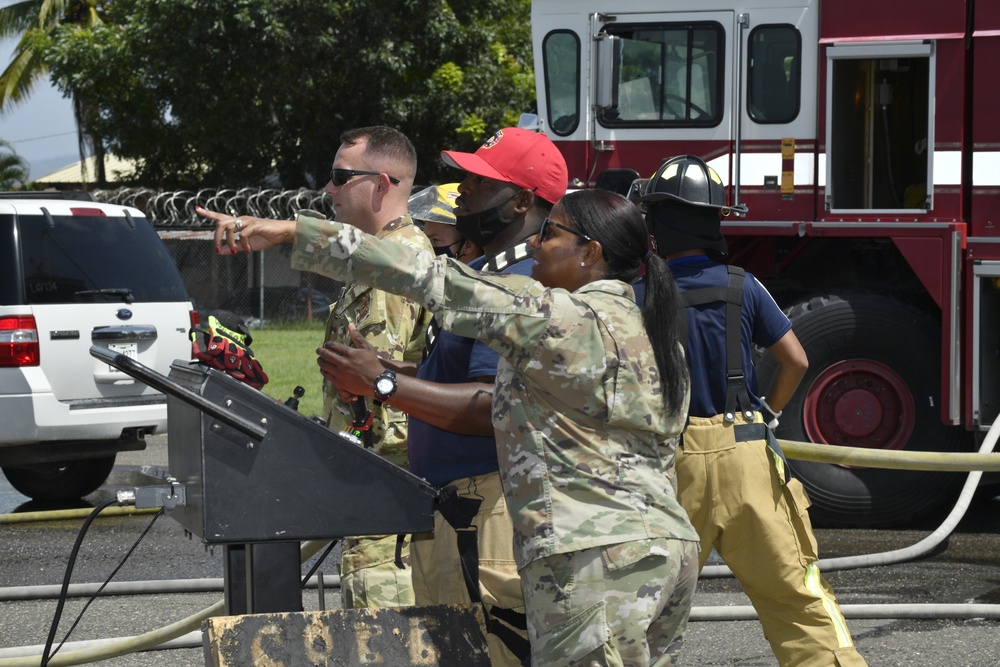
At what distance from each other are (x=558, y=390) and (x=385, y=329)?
1.09 metres

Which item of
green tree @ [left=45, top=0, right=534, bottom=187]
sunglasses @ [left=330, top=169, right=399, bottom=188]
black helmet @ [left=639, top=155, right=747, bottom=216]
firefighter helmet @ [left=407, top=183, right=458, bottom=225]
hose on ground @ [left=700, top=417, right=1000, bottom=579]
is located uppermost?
green tree @ [left=45, top=0, right=534, bottom=187]

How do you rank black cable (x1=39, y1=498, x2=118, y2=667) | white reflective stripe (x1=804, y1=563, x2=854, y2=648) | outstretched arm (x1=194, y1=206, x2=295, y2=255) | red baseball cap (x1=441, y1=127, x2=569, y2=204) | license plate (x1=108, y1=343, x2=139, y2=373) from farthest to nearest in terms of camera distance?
license plate (x1=108, y1=343, x2=139, y2=373) < white reflective stripe (x1=804, y1=563, x2=854, y2=648) < red baseball cap (x1=441, y1=127, x2=569, y2=204) < black cable (x1=39, y1=498, x2=118, y2=667) < outstretched arm (x1=194, y1=206, x2=295, y2=255)

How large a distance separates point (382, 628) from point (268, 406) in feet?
1.84

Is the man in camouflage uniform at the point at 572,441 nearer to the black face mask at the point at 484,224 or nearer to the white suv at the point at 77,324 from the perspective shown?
the black face mask at the point at 484,224

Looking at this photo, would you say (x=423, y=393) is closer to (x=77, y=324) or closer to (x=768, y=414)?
(x=768, y=414)

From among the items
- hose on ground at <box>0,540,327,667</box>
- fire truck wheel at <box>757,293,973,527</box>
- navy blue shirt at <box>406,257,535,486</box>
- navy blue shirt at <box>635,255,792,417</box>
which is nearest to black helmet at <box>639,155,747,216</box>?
navy blue shirt at <box>635,255,792,417</box>

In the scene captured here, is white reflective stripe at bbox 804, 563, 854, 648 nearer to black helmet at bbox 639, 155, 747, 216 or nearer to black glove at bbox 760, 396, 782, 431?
black glove at bbox 760, 396, 782, 431

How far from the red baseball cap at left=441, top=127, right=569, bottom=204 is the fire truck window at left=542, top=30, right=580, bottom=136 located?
4.88 metres

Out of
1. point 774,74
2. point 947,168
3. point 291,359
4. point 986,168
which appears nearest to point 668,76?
point 774,74

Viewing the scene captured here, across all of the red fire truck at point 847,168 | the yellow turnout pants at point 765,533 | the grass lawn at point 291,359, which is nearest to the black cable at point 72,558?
the yellow turnout pants at point 765,533

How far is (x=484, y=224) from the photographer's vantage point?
3.28 meters

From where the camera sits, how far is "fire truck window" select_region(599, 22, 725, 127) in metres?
7.79

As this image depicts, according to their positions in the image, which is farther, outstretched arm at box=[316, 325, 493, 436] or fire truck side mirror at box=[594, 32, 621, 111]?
fire truck side mirror at box=[594, 32, 621, 111]

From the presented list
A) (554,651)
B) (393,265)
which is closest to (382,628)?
(554,651)
